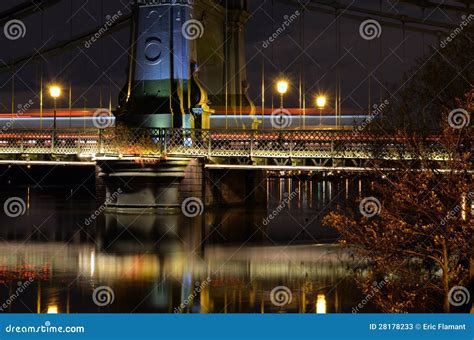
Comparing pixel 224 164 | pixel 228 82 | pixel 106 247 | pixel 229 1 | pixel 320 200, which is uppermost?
pixel 229 1

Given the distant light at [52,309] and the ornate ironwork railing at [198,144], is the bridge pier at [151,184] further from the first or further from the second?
the distant light at [52,309]

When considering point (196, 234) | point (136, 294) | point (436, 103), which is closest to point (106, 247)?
point (196, 234)

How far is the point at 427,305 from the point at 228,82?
45909mm

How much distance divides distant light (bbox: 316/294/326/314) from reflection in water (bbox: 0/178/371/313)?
2 cm

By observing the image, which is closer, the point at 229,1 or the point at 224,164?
the point at 224,164

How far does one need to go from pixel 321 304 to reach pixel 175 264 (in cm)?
884

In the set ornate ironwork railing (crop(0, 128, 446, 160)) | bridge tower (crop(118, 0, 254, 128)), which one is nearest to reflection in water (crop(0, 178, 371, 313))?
ornate ironwork railing (crop(0, 128, 446, 160))

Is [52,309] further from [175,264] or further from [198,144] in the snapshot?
[198,144]

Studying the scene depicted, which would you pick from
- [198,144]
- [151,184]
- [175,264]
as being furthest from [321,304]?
[198,144]

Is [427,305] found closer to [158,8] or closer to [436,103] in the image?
[436,103]

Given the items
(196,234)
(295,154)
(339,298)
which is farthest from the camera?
(295,154)

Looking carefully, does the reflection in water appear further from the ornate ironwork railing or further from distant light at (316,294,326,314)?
the ornate ironwork railing

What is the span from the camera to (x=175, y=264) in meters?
30.1

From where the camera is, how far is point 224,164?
1937 inches
